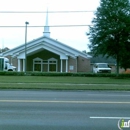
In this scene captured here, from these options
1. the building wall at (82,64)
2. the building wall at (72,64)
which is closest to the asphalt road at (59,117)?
the building wall at (72,64)

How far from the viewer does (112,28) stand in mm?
33719

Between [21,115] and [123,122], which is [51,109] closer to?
[21,115]

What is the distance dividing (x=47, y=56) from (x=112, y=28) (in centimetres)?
2063

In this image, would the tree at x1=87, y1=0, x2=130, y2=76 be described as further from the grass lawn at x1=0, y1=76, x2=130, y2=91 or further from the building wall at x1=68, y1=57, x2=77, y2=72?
the building wall at x1=68, y1=57, x2=77, y2=72

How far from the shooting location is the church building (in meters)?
48.4

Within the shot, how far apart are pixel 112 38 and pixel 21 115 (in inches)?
1084

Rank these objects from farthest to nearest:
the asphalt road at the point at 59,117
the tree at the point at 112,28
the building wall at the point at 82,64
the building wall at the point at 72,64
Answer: the building wall at the point at 82,64
the building wall at the point at 72,64
the tree at the point at 112,28
the asphalt road at the point at 59,117

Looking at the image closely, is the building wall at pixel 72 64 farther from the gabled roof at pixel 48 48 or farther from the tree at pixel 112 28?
the tree at pixel 112 28

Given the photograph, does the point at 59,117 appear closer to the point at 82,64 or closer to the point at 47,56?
the point at 82,64

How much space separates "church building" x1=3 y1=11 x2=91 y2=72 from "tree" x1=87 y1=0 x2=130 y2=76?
14.1 meters

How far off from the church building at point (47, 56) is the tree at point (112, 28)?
46.2 feet

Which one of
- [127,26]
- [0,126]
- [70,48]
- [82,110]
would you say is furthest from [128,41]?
[0,126]

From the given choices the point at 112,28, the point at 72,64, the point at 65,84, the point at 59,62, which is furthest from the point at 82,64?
the point at 65,84

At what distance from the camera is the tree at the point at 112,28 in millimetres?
33531
